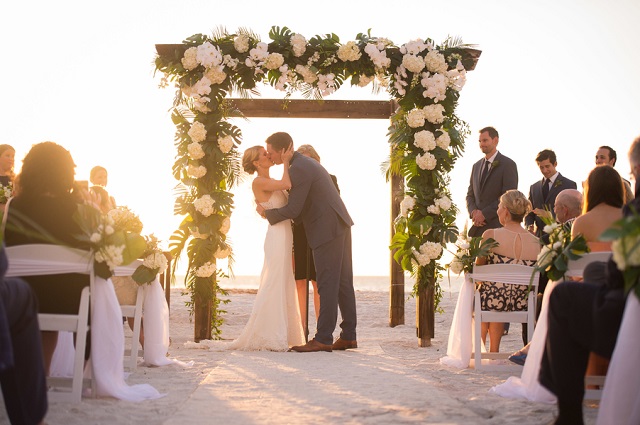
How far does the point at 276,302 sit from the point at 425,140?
248 cm

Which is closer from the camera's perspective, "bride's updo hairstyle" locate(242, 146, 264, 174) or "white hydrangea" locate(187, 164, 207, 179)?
"bride's updo hairstyle" locate(242, 146, 264, 174)

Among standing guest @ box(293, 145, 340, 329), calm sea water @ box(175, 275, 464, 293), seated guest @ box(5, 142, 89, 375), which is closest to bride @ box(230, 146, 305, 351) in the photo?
standing guest @ box(293, 145, 340, 329)

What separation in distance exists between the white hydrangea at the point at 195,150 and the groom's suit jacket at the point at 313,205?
1134 mm

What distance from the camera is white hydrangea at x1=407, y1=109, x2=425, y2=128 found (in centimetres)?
951

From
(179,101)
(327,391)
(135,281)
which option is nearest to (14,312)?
(327,391)

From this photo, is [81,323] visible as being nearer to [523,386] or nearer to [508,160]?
[523,386]

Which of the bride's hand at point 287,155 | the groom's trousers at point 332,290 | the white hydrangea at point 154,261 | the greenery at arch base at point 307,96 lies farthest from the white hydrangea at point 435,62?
the white hydrangea at point 154,261

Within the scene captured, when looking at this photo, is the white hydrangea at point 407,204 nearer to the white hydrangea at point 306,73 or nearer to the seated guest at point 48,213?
the white hydrangea at point 306,73

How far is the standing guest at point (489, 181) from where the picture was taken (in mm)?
9609

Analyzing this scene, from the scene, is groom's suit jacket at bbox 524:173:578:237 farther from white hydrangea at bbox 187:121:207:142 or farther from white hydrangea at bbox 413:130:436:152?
white hydrangea at bbox 187:121:207:142

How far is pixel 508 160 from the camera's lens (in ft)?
31.9

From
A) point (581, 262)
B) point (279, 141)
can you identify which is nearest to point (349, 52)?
point (279, 141)

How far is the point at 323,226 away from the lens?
869 centimetres

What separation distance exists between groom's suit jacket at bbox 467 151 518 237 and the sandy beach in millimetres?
1508
